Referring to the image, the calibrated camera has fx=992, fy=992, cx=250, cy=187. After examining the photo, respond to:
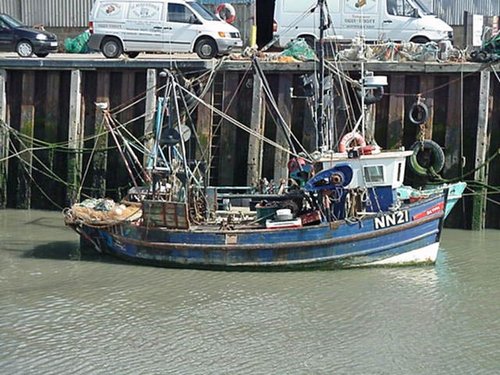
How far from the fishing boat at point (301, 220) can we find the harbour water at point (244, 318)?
284 mm

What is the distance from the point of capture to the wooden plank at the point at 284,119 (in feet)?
66.3

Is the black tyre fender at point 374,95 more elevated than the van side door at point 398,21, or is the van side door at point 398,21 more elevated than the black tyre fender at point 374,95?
the van side door at point 398,21

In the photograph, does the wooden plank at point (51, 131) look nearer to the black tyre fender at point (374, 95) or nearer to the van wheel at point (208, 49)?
the van wheel at point (208, 49)

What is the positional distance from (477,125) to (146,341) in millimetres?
9478

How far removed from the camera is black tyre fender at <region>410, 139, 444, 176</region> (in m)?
19.6

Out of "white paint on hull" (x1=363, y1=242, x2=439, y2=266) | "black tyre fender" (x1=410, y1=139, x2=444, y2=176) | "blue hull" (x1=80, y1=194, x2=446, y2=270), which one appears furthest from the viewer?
"black tyre fender" (x1=410, y1=139, x2=444, y2=176)

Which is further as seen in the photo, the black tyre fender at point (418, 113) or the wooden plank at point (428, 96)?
the wooden plank at point (428, 96)

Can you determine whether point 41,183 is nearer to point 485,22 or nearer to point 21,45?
point 21,45

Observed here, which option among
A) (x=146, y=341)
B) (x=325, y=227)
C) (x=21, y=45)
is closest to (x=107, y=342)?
(x=146, y=341)

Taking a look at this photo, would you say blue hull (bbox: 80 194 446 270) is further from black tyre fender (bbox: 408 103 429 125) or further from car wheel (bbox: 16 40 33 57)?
car wheel (bbox: 16 40 33 57)

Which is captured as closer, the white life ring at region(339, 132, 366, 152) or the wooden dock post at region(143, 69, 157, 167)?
the white life ring at region(339, 132, 366, 152)

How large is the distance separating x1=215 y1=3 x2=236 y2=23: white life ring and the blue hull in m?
13.4

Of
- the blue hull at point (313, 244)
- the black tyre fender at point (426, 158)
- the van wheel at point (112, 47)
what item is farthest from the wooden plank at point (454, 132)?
the van wheel at point (112, 47)

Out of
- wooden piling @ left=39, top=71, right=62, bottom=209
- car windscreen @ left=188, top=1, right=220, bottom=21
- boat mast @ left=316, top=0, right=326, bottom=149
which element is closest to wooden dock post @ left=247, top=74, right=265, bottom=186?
boat mast @ left=316, top=0, right=326, bottom=149
